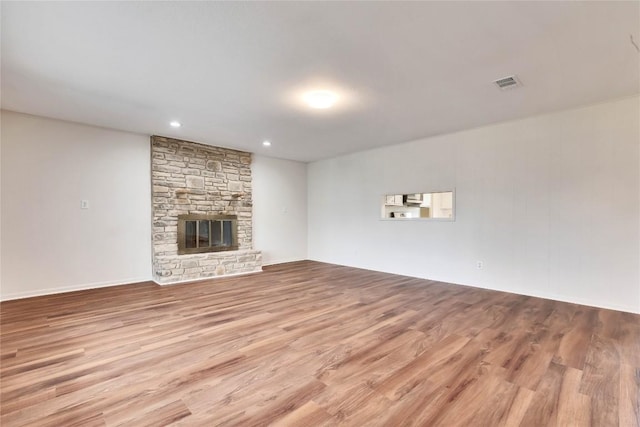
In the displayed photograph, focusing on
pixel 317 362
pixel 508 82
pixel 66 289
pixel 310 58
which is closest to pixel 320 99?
pixel 310 58

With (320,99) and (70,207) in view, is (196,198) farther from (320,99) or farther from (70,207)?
(320,99)

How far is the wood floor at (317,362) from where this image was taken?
5.45 feet

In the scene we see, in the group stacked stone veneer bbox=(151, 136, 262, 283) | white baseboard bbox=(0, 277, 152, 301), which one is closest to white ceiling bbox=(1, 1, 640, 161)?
stacked stone veneer bbox=(151, 136, 262, 283)

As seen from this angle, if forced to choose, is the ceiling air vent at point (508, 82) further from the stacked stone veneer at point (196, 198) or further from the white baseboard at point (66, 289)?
the white baseboard at point (66, 289)

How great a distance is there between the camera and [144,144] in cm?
496

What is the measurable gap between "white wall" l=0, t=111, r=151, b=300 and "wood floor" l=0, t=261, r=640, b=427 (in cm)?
59

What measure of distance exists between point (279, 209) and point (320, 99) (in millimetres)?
3906

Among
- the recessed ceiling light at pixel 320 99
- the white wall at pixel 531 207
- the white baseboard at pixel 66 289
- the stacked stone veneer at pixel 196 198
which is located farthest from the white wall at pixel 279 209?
the recessed ceiling light at pixel 320 99

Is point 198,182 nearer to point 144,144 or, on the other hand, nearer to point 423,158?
point 144,144

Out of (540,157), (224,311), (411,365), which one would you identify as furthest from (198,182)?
(540,157)

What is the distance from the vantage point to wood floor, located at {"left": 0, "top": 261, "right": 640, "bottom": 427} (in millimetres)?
1661

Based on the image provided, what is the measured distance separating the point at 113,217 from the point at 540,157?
643 cm

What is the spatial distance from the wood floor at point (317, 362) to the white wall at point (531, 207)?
0.45m

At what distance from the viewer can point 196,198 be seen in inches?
216
